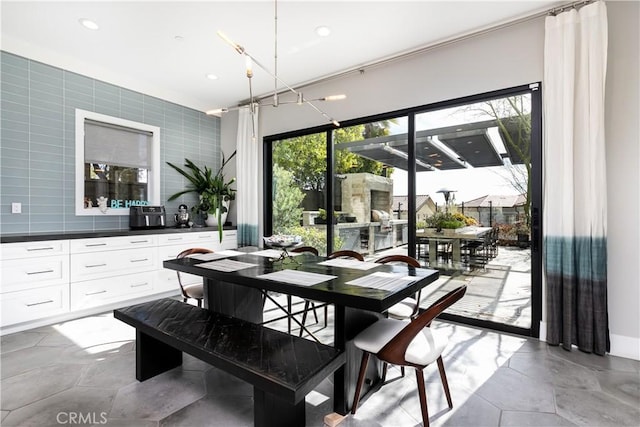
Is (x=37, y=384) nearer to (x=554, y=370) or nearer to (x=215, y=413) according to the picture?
(x=215, y=413)

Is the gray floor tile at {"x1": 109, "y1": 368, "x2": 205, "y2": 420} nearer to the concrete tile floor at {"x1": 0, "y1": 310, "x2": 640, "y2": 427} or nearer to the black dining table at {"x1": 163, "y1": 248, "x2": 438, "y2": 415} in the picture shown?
the concrete tile floor at {"x1": 0, "y1": 310, "x2": 640, "y2": 427}

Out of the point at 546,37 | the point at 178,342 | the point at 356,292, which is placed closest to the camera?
the point at 356,292

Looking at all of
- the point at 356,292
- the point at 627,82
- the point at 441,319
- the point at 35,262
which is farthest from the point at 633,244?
the point at 35,262

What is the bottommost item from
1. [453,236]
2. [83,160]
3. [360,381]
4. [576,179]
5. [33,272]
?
[360,381]

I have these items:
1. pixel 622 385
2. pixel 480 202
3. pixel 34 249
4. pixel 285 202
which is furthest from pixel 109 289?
pixel 622 385

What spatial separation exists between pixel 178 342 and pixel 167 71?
353 cm

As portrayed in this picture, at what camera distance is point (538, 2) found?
264cm

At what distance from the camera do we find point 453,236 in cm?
336

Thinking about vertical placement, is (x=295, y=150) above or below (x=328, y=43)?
below

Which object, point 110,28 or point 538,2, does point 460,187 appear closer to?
point 538,2

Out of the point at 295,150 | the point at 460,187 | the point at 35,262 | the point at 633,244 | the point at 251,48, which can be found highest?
the point at 251,48

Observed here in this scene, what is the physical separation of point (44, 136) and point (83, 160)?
1.42 ft

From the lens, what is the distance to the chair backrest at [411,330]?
4.92 feet

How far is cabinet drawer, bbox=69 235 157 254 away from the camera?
11.0 ft
